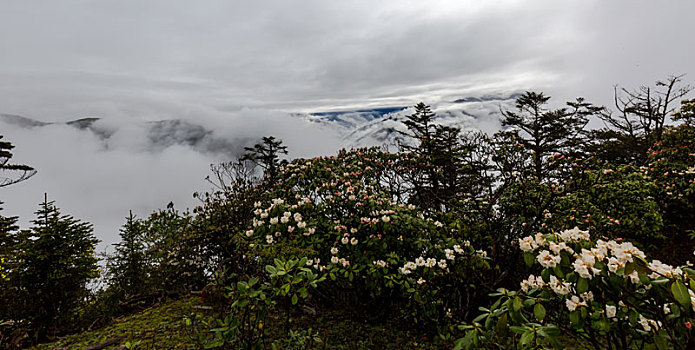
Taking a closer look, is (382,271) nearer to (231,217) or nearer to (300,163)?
(300,163)

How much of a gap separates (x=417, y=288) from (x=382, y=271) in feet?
1.42

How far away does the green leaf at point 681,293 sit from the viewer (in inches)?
50.4

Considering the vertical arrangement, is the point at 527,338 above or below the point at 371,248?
above

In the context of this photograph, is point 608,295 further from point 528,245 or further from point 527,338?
point 527,338

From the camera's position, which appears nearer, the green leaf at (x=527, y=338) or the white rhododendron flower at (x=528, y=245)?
the green leaf at (x=527, y=338)

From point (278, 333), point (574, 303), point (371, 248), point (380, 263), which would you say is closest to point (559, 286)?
point (574, 303)

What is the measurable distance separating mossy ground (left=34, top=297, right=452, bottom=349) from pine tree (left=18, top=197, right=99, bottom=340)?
118cm

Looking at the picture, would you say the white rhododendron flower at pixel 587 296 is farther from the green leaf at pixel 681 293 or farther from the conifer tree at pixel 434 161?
the conifer tree at pixel 434 161

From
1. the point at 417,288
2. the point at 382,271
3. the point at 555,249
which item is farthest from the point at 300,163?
the point at 555,249

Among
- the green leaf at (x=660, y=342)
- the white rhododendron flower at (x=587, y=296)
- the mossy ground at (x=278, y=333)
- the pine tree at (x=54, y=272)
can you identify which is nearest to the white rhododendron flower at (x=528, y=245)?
the white rhododendron flower at (x=587, y=296)

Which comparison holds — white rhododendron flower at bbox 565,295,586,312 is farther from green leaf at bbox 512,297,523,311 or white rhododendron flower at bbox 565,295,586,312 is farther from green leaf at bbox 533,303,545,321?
green leaf at bbox 512,297,523,311

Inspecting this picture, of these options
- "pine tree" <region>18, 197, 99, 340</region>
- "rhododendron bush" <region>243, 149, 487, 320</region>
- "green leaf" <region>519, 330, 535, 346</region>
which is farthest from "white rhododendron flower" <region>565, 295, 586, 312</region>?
"pine tree" <region>18, 197, 99, 340</region>

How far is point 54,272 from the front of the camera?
5.46 meters

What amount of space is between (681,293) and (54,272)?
7897mm
